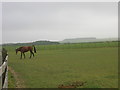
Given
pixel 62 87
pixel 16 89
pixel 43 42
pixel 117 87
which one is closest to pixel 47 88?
pixel 62 87

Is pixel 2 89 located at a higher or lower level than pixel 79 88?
higher

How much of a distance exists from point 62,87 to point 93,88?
1.47 metres

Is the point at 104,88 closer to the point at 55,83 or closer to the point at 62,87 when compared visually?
A: the point at 62,87

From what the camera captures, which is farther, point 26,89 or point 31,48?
point 31,48

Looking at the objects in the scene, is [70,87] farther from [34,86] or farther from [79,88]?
[34,86]

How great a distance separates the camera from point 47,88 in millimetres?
9969

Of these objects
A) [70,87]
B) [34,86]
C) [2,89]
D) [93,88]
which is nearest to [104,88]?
[93,88]

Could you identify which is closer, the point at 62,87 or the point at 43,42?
the point at 62,87

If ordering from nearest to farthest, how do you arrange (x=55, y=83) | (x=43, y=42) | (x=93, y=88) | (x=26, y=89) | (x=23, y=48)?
(x=93, y=88), (x=26, y=89), (x=55, y=83), (x=23, y=48), (x=43, y=42)

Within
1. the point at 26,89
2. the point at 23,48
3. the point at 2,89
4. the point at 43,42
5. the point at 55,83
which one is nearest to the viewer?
the point at 2,89

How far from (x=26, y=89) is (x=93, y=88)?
2900mm

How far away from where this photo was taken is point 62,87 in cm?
997

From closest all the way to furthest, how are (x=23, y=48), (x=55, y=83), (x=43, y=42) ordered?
(x=55, y=83) < (x=23, y=48) < (x=43, y=42)

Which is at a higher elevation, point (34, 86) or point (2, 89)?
point (2, 89)
